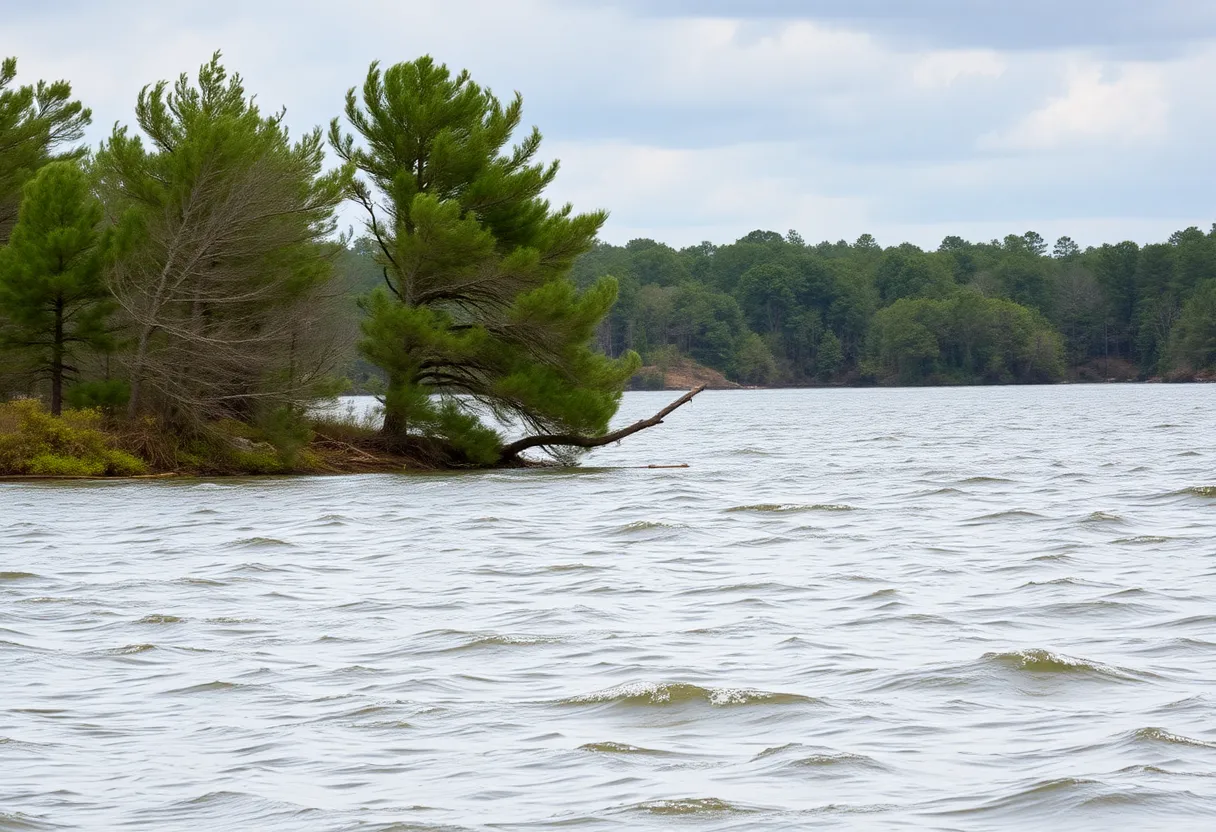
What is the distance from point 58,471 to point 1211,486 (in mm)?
21801

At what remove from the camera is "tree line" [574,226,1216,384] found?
5861 inches

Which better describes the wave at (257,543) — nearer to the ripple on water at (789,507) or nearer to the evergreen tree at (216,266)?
the ripple on water at (789,507)

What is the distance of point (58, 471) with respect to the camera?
3194cm

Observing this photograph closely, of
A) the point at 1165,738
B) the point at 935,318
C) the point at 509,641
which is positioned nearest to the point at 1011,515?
the point at 509,641

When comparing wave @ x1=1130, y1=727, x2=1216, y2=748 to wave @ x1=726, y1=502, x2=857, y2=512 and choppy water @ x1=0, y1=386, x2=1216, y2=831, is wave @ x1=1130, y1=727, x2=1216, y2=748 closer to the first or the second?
choppy water @ x1=0, y1=386, x2=1216, y2=831

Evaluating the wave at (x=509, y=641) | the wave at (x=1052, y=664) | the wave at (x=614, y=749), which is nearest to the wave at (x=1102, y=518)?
the wave at (x=1052, y=664)

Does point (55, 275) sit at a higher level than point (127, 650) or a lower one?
higher

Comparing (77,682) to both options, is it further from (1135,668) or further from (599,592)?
(1135,668)

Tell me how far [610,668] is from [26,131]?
114ft

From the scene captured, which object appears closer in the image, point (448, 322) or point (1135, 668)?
point (1135, 668)

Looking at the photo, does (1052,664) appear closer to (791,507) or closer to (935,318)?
(791,507)

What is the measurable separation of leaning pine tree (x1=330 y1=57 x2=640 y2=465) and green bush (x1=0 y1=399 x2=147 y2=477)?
20.8ft

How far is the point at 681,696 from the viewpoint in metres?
10.6

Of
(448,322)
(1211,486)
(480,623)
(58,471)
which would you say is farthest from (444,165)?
(480,623)
